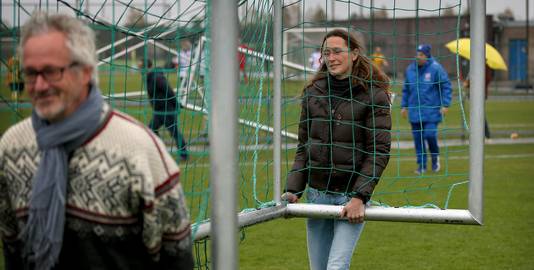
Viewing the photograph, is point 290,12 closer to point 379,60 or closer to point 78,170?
point 78,170

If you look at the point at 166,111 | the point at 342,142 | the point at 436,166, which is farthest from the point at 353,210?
the point at 436,166

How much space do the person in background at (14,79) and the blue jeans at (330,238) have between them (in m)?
1.84

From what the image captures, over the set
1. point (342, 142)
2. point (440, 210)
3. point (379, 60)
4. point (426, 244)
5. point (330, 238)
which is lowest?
point (426, 244)

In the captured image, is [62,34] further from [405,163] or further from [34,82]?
[405,163]

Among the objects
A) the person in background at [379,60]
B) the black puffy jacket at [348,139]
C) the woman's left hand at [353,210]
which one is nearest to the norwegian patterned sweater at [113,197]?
the woman's left hand at [353,210]

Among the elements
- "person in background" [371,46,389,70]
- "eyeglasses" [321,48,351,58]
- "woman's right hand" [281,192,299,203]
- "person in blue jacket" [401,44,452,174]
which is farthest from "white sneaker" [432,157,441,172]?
"eyeglasses" [321,48,351,58]

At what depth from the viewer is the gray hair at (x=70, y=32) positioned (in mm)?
3100

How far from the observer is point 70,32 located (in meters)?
3.10

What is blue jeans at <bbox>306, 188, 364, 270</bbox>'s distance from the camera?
5.50 meters

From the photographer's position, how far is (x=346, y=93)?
564 cm

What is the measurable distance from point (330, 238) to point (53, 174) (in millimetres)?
2965

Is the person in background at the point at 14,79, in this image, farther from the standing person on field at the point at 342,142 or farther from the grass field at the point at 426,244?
the grass field at the point at 426,244

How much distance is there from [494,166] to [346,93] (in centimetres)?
962

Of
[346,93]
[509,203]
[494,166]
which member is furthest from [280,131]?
[494,166]
